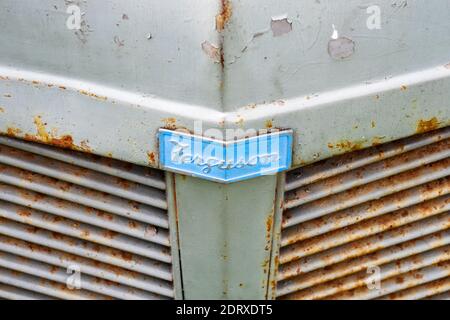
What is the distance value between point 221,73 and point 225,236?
58cm

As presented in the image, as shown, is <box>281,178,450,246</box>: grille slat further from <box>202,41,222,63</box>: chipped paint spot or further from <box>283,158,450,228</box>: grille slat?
<box>202,41,222,63</box>: chipped paint spot

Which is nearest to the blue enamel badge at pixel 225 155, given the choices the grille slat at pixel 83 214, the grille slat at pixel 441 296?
the grille slat at pixel 83 214

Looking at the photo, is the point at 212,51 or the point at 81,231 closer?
the point at 212,51

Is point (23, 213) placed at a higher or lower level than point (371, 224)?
higher

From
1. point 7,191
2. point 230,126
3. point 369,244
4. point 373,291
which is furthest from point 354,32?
point 7,191

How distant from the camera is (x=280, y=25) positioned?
5.22 feet

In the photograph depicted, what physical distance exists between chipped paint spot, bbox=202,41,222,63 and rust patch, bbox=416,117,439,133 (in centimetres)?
68

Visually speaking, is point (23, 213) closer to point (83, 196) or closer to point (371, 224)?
point (83, 196)

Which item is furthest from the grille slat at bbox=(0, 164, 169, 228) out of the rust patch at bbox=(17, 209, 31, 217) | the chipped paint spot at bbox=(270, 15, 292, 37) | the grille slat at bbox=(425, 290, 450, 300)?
the grille slat at bbox=(425, 290, 450, 300)

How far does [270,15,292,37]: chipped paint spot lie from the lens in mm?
1583

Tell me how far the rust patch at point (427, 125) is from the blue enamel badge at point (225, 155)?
0.43m

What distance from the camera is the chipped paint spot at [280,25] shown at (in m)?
1.58

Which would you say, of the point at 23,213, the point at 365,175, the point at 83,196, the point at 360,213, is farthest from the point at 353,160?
the point at 23,213

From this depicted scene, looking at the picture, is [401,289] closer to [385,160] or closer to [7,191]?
[385,160]
